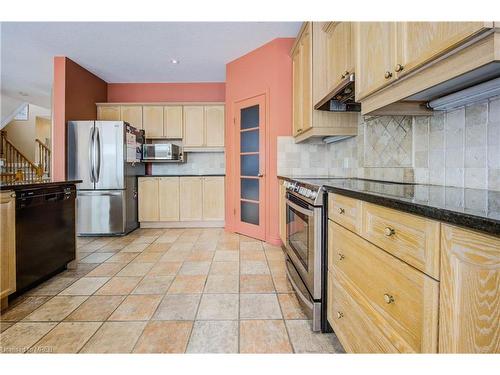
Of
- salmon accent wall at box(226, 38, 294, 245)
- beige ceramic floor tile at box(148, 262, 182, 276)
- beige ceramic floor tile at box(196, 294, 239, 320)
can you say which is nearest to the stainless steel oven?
beige ceramic floor tile at box(196, 294, 239, 320)

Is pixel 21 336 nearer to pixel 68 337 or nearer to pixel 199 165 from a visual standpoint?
pixel 68 337

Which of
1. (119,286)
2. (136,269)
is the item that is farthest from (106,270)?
(119,286)

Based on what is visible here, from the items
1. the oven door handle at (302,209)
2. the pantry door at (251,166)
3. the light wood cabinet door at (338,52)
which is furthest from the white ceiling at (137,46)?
the oven door handle at (302,209)

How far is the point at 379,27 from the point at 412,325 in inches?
55.0

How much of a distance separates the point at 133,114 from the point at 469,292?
17.8 feet

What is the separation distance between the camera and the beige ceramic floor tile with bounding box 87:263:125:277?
2.68 metres

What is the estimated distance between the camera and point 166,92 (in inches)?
217

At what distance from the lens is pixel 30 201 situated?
2227 millimetres

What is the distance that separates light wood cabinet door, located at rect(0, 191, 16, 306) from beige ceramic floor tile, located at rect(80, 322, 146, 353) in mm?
817

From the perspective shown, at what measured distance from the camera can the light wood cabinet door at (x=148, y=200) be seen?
194 inches

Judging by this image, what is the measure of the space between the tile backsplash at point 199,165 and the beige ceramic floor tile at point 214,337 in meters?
3.91

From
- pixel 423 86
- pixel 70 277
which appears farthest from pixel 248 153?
pixel 423 86

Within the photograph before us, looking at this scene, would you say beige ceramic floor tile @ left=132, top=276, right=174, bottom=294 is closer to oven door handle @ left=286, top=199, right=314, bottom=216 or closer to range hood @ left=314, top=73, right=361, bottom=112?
oven door handle @ left=286, top=199, right=314, bottom=216

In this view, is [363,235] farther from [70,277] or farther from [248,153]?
[248,153]
